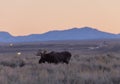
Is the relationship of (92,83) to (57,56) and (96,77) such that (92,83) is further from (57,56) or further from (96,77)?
(57,56)

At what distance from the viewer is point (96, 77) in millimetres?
16719

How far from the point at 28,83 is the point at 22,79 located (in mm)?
926

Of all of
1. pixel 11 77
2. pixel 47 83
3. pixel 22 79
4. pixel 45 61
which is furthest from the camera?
pixel 45 61

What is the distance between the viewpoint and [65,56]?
29.3 m

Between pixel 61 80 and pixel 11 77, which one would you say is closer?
pixel 61 80

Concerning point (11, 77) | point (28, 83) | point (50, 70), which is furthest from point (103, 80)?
point (50, 70)

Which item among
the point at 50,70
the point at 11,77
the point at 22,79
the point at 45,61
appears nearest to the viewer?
the point at 22,79

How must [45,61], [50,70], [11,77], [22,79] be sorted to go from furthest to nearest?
[45,61] < [50,70] < [11,77] < [22,79]

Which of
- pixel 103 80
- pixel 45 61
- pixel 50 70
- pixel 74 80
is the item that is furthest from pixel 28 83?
pixel 45 61

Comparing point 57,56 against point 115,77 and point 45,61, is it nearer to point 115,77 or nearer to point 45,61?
→ point 45,61

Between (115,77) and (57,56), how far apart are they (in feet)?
41.0

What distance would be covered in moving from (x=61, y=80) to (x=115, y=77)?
2090 millimetres

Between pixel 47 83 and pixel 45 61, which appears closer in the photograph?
pixel 47 83

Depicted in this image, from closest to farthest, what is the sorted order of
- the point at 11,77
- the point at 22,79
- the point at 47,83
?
the point at 47,83
the point at 22,79
the point at 11,77
